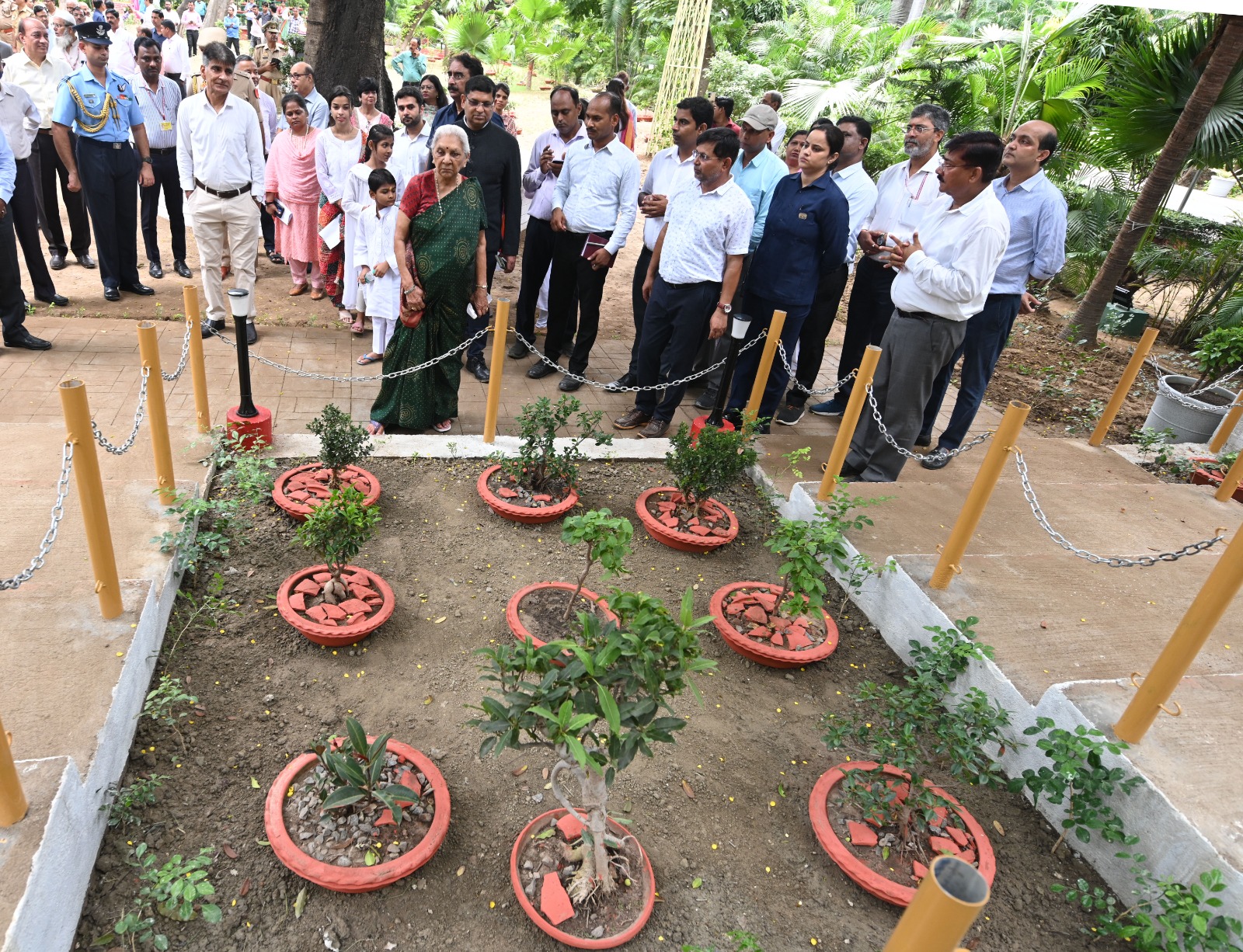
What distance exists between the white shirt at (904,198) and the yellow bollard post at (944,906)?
177 inches

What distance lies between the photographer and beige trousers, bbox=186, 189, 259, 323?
5887 millimetres

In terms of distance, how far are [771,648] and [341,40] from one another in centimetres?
824

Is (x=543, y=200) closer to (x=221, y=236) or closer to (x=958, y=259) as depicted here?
(x=221, y=236)

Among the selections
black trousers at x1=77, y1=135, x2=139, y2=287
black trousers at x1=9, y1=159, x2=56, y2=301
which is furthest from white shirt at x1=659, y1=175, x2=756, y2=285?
black trousers at x1=9, y1=159, x2=56, y2=301

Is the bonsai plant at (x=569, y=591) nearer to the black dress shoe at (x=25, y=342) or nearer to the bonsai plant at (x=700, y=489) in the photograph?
the bonsai plant at (x=700, y=489)

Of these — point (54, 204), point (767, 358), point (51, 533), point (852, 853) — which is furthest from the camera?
point (54, 204)

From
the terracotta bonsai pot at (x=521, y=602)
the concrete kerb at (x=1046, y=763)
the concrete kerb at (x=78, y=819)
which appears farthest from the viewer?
the terracotta bonsai pot at (x=521, y=602)

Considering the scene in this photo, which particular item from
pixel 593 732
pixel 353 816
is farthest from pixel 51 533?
pixel 593 732

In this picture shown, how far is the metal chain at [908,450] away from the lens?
14.3 ft

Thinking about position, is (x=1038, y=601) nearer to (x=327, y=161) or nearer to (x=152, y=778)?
(x=152, y=778)

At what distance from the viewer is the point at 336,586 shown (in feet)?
11.6

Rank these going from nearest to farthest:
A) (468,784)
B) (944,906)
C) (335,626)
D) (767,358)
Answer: (944,906), (468,784), (335,626), (767,358)

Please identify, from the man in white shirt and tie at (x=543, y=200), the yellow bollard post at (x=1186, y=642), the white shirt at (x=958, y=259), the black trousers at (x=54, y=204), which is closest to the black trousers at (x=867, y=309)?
the white shirt at (x=958, y=259)

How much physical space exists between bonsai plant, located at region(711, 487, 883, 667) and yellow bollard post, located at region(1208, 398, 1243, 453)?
11.9 feet
